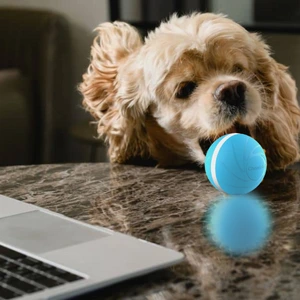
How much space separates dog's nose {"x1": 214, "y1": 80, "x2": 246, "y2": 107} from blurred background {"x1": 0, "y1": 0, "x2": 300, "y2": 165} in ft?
5.90

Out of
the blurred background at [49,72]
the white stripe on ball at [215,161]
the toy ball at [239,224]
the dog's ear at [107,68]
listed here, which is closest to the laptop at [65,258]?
the toy ball at [239,224]

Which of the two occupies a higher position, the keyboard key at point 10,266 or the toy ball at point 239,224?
the keyboard key at point 10,266

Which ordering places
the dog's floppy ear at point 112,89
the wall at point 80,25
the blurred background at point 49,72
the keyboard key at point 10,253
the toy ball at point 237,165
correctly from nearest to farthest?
the keyboard key at point 10,253
the toy ball at point 237,165
the dog's floppy ear at point 112,89
the blurred background at point 49,72
the wall at point 80,25

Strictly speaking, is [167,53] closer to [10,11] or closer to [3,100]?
[3,100]

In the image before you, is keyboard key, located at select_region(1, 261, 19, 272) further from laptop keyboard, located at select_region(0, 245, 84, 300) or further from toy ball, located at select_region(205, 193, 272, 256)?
toy ball, located at select_region(205, 193, 272, 256)

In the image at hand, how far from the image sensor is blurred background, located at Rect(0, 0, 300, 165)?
331cm

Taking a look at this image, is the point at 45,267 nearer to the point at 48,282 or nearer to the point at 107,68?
the point at 48,282

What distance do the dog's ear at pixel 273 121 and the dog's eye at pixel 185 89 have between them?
0.14 meters

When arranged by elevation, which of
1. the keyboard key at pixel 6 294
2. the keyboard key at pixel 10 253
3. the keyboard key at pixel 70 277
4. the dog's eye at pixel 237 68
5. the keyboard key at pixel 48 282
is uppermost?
the dog's eye at pixel 237 68

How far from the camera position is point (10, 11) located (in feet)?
12.1

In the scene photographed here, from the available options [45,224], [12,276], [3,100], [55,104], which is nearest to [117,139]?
[45,224]

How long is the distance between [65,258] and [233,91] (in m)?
0.62

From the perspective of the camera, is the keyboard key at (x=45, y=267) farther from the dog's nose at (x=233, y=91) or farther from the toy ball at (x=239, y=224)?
the dog's nose at (x=233, y=91)

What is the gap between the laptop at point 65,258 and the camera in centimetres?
81
